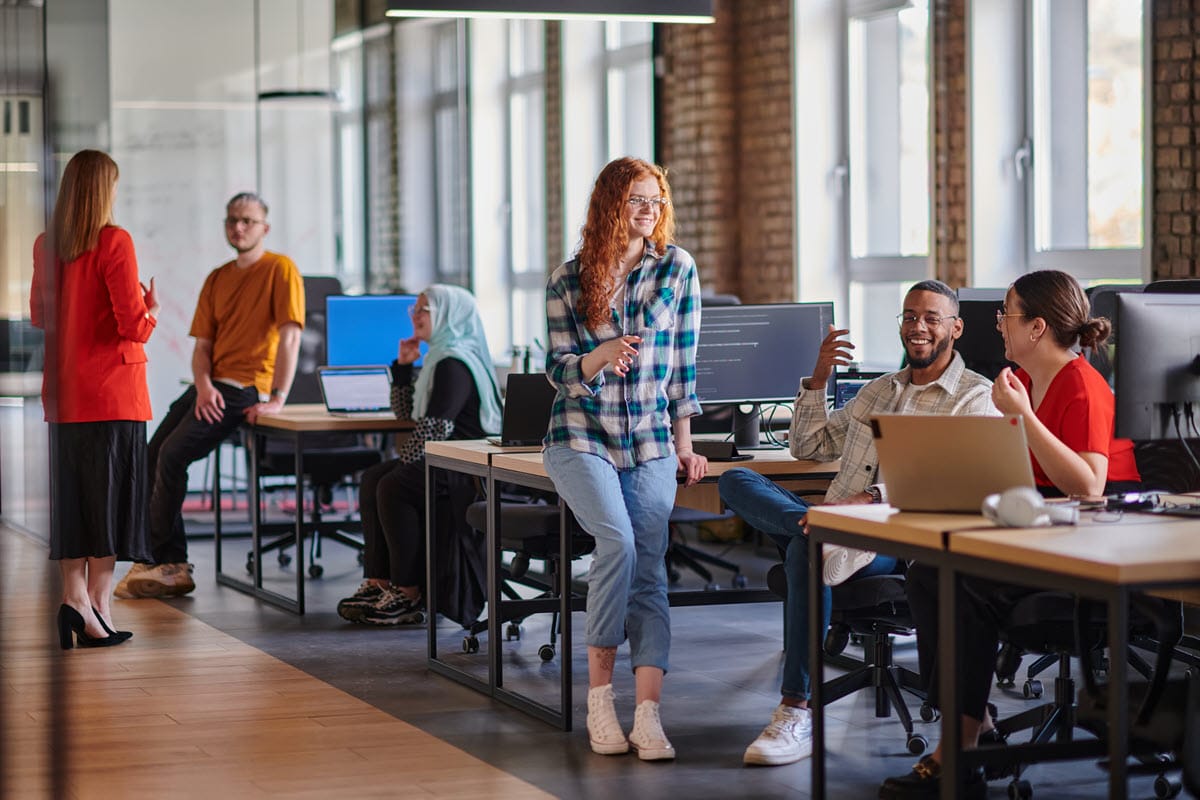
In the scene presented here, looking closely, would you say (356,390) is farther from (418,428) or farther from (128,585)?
(128,585)

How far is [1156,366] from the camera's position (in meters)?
3.14

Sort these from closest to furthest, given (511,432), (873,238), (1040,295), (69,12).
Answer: (69,12)
(1040,295)
(511,432)
(873,238)

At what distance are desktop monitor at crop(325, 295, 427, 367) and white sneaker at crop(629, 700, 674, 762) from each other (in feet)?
8.79

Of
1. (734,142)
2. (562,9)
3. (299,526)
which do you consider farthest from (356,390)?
(734,142)

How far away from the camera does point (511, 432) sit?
461 centimetres

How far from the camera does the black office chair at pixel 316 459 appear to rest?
676 cm

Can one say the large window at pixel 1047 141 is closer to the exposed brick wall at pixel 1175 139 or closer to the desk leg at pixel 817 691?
the exposed brick wall at pixel 1175 139

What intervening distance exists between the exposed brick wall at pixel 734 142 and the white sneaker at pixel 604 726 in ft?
14.0

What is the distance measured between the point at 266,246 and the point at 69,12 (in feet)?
23.3

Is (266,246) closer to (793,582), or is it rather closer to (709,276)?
(709,276)

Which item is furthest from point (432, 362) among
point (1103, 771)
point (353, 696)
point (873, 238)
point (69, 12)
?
point (69, 12)

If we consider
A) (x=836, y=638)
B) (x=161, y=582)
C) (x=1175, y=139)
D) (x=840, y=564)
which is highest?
(x=1175, y=139)

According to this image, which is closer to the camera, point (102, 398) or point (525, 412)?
point (525, 412)

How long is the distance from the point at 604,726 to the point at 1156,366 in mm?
1598
